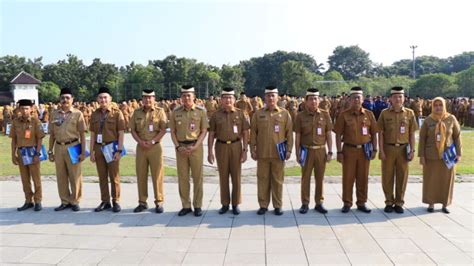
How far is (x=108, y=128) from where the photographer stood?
657 cm

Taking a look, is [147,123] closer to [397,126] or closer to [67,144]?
[67,144]

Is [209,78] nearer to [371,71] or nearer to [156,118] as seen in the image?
[156,118]

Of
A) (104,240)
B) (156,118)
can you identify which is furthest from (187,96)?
(104,240)

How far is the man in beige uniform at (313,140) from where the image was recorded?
20.8 feet

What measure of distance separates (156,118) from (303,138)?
2246 mm

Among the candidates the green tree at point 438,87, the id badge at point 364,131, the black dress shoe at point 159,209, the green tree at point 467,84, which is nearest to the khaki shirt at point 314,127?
the id badge at point 364,131

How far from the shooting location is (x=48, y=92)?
54000 mm

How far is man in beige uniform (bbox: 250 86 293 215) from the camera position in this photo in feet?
20.7

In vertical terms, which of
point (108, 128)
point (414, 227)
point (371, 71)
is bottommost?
point (414, 227)

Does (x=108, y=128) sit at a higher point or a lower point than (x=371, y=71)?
lower

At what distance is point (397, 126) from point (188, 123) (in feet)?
10.1

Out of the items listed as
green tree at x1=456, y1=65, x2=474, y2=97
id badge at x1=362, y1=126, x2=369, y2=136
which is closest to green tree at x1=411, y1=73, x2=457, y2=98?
green tree at x1=456, y1=65, x2=474, y2=97

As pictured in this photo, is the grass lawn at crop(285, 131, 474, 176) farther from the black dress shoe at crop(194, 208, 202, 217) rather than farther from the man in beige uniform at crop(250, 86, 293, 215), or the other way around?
the black dress shoe at crop(194, 208, 202, 217)

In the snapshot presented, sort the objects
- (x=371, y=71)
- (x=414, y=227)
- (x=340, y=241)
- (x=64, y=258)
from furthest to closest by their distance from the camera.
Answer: (x=371, y=71), (x=414, y=227), (x=340, y=241), (x=64, y=258)
